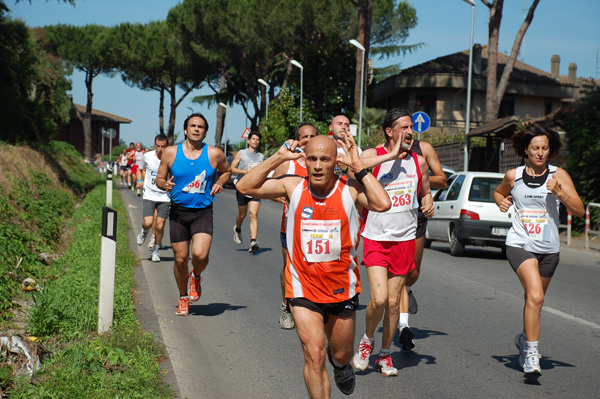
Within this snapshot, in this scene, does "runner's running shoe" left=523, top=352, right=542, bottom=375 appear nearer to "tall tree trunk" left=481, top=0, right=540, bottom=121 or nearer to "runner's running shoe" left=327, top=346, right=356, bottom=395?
"runner's running shoe" left=327, top=346, right=356, bottom=395

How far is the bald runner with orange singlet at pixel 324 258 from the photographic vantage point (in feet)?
14.6

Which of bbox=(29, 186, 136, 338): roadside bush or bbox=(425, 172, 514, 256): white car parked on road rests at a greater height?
bbox=(425, 172, 514, 256): white car parked on road

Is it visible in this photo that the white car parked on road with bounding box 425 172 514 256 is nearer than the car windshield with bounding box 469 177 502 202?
Yes

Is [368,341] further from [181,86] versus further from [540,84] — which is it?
[181,86]

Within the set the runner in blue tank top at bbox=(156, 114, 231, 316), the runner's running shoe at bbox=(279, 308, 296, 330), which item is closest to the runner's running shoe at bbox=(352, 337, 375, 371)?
the runner's running shoe at bbox=(279, 308, 296, 330)

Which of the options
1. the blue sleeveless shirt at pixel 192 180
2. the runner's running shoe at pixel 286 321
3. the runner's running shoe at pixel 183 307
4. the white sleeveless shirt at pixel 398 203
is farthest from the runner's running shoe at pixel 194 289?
the white sleeveless shirt at pixel 398 203

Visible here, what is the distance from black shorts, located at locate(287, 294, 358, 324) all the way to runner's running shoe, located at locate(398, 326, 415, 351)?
2.23 m

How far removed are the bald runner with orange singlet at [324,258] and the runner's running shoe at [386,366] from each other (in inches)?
53.7

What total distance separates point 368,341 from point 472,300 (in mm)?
4011

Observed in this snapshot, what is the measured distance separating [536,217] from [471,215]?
28.5 ft

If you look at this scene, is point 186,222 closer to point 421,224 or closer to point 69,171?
point 421,224

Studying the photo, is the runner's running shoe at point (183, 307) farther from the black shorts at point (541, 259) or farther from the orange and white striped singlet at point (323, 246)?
→ the orange and white striped singlet at point (323, 246)

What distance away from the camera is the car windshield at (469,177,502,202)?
1513cm

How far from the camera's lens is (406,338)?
6730mm
